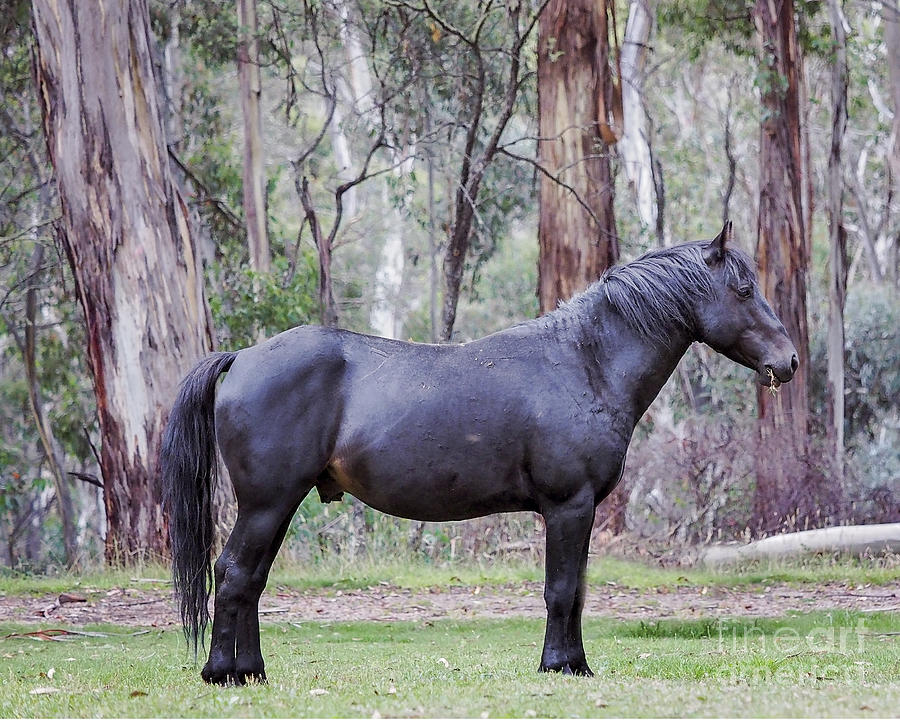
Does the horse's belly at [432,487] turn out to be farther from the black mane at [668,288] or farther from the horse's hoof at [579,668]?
the black mane at [668,288]

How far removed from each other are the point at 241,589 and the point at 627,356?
2.26 m

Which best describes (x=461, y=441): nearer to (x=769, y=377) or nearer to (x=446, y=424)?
(x=446, y=424)

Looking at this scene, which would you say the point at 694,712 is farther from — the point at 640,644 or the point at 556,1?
the point at 556,1

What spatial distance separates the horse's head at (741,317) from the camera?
5.79 metres

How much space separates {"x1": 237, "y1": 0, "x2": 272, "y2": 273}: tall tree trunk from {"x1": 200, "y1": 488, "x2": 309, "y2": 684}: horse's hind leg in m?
12.5

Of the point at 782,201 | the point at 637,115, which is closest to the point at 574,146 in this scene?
the point at 782,201

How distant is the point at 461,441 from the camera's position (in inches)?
221

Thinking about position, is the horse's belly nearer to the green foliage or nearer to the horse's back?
the horse's back

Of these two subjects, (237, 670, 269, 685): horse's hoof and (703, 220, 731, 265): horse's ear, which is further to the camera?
(703, 220, 731, 265): horse's ear

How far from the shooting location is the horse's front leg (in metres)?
5.56

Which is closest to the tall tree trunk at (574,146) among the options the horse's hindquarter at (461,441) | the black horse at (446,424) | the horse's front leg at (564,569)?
the black horse at (446,424)

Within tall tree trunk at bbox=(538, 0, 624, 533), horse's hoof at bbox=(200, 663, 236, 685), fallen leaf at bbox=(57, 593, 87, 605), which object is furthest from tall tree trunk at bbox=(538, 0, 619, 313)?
horse's hoof at bbox=(200, 663, 236, 685)

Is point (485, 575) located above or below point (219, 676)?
below

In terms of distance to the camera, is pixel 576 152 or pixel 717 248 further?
pixel 576 152
